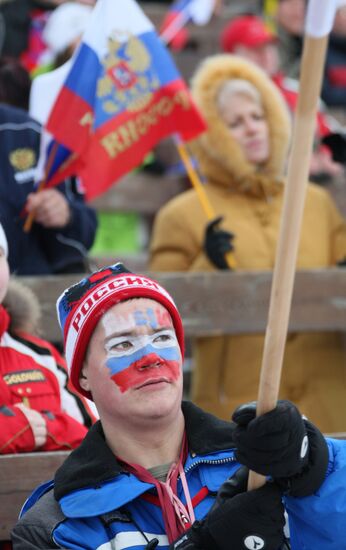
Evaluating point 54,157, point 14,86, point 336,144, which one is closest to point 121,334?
point 54,157

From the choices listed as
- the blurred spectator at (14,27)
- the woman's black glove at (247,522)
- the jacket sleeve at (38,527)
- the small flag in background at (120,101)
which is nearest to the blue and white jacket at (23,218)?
the small flag in background at (120,101)

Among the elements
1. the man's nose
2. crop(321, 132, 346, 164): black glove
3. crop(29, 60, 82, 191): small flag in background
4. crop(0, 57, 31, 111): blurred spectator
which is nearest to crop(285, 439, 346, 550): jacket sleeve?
crop(29, 60, 82, 191): small flag in background

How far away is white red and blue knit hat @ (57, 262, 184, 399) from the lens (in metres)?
Result: 3.32

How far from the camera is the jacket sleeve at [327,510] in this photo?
111 inches

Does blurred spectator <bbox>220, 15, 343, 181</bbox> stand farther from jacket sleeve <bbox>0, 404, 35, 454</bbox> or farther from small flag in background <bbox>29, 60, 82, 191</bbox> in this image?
jacket sleeve <bbox>0, 404, 35, 454</bbox>

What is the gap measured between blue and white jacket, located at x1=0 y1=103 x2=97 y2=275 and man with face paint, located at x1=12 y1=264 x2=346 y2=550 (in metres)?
1.91

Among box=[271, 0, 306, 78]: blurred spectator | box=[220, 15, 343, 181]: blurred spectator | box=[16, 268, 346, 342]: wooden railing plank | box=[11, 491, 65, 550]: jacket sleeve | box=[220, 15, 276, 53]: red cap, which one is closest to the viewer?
box=[11, 491, 65, 550]: jacket sleeve

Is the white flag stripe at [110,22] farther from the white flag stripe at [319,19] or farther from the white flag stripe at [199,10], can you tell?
the white flag stripe at [319,19]

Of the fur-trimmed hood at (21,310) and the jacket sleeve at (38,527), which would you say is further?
the fur-trimmed hood at (21,310)

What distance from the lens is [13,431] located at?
12.8 feet

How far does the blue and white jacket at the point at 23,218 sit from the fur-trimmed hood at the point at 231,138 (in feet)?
2.76

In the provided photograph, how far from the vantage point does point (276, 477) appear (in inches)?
107

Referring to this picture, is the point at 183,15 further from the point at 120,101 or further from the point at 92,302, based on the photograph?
the point at 92,302

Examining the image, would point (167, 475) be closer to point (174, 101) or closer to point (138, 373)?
point (138, 373)
